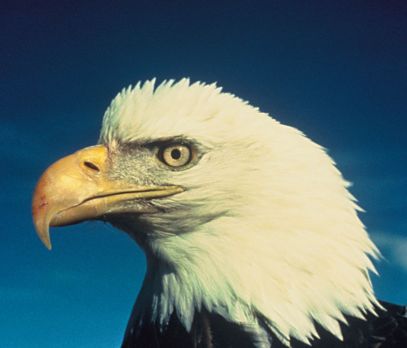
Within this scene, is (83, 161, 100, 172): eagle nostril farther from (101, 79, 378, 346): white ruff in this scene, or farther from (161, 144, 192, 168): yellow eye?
(161, 144, 192, 168): yellow eye

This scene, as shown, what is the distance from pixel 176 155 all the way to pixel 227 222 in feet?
1.49

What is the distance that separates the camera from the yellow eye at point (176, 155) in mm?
4809

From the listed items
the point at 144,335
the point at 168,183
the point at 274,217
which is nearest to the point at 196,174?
the point at 168,183

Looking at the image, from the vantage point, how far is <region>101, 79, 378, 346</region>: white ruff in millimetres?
4492

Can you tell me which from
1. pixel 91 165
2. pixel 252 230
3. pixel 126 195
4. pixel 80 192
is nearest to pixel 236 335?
pixel 252 230

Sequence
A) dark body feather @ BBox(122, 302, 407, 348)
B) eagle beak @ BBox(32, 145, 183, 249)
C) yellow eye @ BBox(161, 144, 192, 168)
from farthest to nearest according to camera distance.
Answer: yellow eye @ BBox(161, 144, 192, 168)
eagle beak @ BBox(32, 145, 183, 249)
dark body feather @ BBox(122, 302, 407, 348)

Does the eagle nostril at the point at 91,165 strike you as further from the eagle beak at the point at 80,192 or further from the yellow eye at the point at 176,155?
the yellow eye at the point at 176,155

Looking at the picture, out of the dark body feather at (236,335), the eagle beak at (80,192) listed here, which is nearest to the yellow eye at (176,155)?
the eagle beak at (80,192)

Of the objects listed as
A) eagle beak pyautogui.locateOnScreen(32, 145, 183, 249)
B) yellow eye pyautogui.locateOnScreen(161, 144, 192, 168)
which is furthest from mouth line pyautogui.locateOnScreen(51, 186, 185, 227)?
yellow eye pyautogui.locateOnScreen(161, 144, 192, 168)

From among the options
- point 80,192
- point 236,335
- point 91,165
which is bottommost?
point 236,335

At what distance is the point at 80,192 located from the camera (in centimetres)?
467

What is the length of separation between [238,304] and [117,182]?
3.04 ft

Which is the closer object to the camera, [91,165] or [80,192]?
[80,192]

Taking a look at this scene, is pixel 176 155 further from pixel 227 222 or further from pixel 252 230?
pixel 252 230
